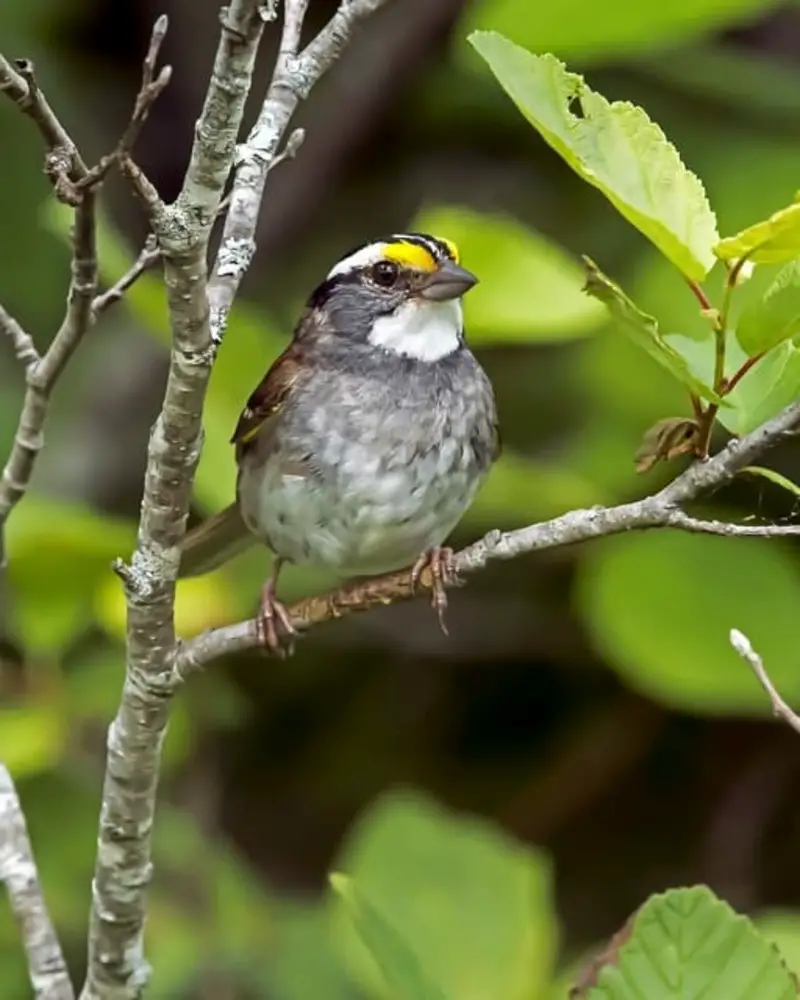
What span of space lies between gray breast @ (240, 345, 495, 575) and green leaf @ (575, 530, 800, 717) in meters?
0.44

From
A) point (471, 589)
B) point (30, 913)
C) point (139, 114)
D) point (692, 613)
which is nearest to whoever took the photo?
point (139, 114)

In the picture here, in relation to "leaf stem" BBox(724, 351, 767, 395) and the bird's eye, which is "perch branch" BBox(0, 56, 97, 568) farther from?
the bird's eye

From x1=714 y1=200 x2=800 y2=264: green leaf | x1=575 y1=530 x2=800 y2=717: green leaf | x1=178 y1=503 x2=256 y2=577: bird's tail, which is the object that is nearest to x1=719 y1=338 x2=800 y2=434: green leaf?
x1=714 y1=200 x2=800 y2=264: green leaf

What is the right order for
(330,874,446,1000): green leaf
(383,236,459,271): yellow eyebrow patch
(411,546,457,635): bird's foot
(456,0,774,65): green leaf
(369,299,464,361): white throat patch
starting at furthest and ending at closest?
(369,299,464,361): white throat patch
(383,236,459,271): yellow eyebrow patch
(456,0,774,65): green leaf
(411,546,457,635): bird's foot
(330,874,446,1000): green leaf

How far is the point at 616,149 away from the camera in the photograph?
1.18 m

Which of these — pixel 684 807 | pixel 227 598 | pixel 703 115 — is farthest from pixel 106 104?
pixel 684 807

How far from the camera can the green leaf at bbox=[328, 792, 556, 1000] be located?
2.12 metres

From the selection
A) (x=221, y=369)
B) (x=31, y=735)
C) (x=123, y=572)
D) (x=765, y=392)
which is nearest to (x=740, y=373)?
(x=765, y=392)

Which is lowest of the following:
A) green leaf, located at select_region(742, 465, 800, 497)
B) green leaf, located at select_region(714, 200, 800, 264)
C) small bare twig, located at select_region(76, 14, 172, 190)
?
green leaf, located at select_region(742, 465, 800, 497)

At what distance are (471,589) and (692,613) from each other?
0.84 metres

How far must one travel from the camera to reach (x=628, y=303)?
118 cm

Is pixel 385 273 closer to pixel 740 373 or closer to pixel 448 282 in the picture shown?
pixel 448 282

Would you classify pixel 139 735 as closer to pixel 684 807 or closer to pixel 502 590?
pixel 502 590

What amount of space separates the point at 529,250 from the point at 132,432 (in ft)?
4.57
